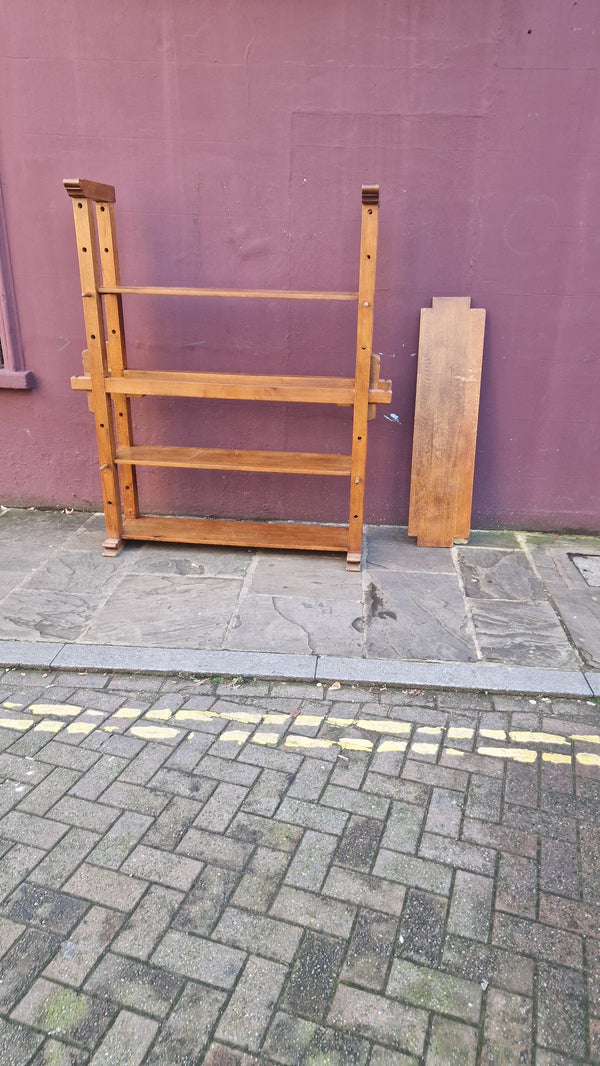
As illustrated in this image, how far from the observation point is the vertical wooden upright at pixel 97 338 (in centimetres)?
411

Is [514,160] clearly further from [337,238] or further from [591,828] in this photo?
[591,828]

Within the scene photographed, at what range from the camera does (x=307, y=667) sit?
3.52 metres

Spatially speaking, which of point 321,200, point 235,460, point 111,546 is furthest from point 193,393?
point 321,200

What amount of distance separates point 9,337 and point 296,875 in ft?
14.4

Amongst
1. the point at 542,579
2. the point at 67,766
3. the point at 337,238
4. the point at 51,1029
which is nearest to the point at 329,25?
the point at 337,238

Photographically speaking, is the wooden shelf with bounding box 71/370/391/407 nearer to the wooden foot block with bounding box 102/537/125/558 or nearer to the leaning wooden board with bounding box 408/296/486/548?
the leaning wooden board with bounding box 408/296/486/548

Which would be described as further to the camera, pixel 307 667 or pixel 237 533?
pixel 237 533

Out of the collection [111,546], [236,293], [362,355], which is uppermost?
[236,293]

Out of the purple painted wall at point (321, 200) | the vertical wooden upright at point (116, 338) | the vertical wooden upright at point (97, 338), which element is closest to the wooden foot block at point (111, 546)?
the vertical wooden upright at point (97, 338)

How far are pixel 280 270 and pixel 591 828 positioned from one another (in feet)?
12.7

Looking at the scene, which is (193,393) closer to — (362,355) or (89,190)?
(362,355)

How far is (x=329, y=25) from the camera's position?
4.36m

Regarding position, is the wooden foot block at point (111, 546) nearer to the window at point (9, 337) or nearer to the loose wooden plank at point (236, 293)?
the window at point (9, 337)

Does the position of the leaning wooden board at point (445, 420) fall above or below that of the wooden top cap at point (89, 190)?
below
